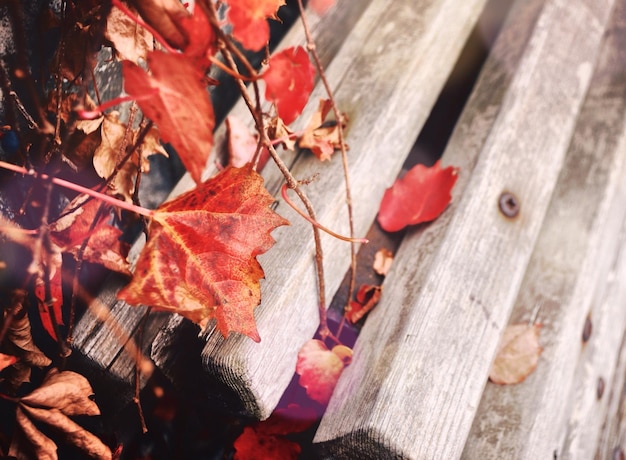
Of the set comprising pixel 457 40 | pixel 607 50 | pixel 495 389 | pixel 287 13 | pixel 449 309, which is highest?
pixel 287 13

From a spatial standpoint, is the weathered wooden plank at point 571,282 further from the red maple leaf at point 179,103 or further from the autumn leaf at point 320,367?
the red maple leaf at point 179,103

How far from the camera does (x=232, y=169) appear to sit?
83 centimetres

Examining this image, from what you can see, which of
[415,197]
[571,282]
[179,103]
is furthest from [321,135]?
[571,282]

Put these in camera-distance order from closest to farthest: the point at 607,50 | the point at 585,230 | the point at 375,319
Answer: the point at 375,319 < the point at 585,230 < the point at 607,50

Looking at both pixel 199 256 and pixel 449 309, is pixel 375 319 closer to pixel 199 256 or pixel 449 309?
pixel 449 309

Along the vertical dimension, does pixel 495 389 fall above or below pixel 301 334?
below

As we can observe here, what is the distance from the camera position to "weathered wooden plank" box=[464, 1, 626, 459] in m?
1.14

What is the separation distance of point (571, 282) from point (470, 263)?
39 centimetres

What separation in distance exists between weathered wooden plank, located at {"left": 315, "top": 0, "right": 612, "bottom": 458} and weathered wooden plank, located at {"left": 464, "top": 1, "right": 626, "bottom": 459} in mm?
117

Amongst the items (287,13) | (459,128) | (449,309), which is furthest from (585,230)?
(287,13)

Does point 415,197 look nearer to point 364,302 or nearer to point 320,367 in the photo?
point 364,302

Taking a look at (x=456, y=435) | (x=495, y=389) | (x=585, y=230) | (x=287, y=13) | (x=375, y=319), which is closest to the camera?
(x=456, y=435)

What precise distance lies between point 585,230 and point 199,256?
1157 mm

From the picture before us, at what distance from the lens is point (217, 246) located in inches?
32.6
